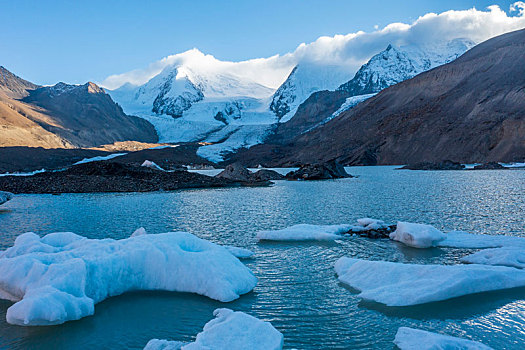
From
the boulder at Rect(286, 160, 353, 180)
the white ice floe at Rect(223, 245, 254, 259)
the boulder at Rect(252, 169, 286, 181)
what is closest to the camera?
the white ice floe at Rect(223, 245, 254, 259)

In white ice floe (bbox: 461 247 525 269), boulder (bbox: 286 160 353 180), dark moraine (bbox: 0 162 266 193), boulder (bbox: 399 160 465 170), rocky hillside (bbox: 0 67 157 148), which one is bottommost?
dark moraine (bbox: 0 162 266 193)

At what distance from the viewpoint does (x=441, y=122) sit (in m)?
82.2

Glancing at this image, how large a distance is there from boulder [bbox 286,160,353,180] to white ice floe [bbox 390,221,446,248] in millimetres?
35131

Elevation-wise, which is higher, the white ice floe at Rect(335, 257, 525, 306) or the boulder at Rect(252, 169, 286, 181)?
the boulder at Rect(252, 169, 286, 181)

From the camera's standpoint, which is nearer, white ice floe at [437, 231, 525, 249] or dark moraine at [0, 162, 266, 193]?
white ice floe at [437, 231, 525, 249]

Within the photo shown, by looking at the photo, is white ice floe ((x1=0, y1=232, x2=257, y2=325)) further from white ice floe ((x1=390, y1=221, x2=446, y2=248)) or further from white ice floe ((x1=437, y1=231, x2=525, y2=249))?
white ice floe ((x1=437, y1=231, x2=525, y2=249))

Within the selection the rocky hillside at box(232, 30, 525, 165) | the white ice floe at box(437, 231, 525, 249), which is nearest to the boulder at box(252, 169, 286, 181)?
the white ice floe at box(437, 231, 525, 249)

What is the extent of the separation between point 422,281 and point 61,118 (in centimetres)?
12881

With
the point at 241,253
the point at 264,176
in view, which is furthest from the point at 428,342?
the point at 264,176

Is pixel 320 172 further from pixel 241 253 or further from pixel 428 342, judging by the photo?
pixel 428 342

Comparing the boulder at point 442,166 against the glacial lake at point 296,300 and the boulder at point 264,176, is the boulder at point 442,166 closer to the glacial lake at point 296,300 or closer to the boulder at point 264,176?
the boulder at point 264,176

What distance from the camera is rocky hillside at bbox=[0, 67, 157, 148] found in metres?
90.1

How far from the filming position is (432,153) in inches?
3083

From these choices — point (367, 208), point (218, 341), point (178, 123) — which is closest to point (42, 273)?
point (218, 341)
